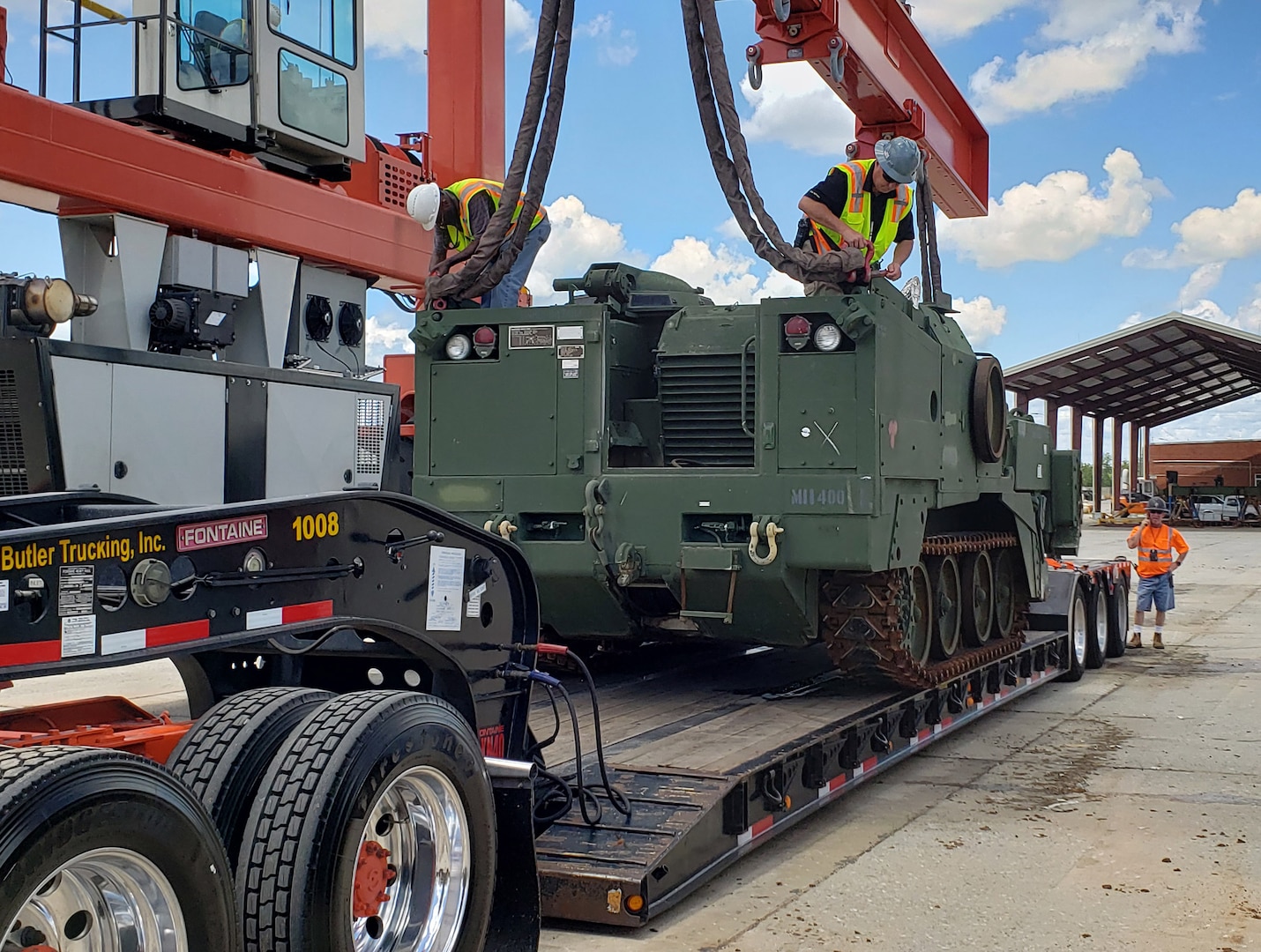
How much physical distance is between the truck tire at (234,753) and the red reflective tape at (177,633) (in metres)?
0.39

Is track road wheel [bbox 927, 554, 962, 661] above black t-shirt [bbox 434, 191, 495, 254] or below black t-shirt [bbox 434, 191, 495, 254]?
below

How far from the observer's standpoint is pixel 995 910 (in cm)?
518

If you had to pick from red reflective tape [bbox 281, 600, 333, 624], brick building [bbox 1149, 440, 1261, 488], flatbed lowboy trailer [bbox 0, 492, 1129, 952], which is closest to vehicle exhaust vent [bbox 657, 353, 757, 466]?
flatbed lowboy trailer [bbox 0, 492, 1129, 952]

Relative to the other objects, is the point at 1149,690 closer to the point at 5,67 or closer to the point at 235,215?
the point at 235,215

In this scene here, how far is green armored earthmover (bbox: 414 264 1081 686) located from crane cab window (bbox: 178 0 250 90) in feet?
14.8

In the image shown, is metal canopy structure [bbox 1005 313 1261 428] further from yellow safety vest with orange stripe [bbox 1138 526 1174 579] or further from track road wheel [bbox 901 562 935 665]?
track road wheel [bbox 901 562 935 665]

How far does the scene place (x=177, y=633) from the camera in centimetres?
320

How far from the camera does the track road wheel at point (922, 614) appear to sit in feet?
26.8

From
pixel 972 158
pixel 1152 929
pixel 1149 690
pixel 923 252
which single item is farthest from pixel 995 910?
pixel 972 158

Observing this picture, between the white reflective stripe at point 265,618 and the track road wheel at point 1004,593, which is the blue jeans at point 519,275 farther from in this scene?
the white reflective stripe at point 265,618

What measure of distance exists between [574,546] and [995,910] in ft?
10.1

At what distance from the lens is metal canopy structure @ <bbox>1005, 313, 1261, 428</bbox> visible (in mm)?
34688

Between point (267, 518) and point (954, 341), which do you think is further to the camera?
point (954, 341)

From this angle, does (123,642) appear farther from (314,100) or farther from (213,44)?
(314,100)
